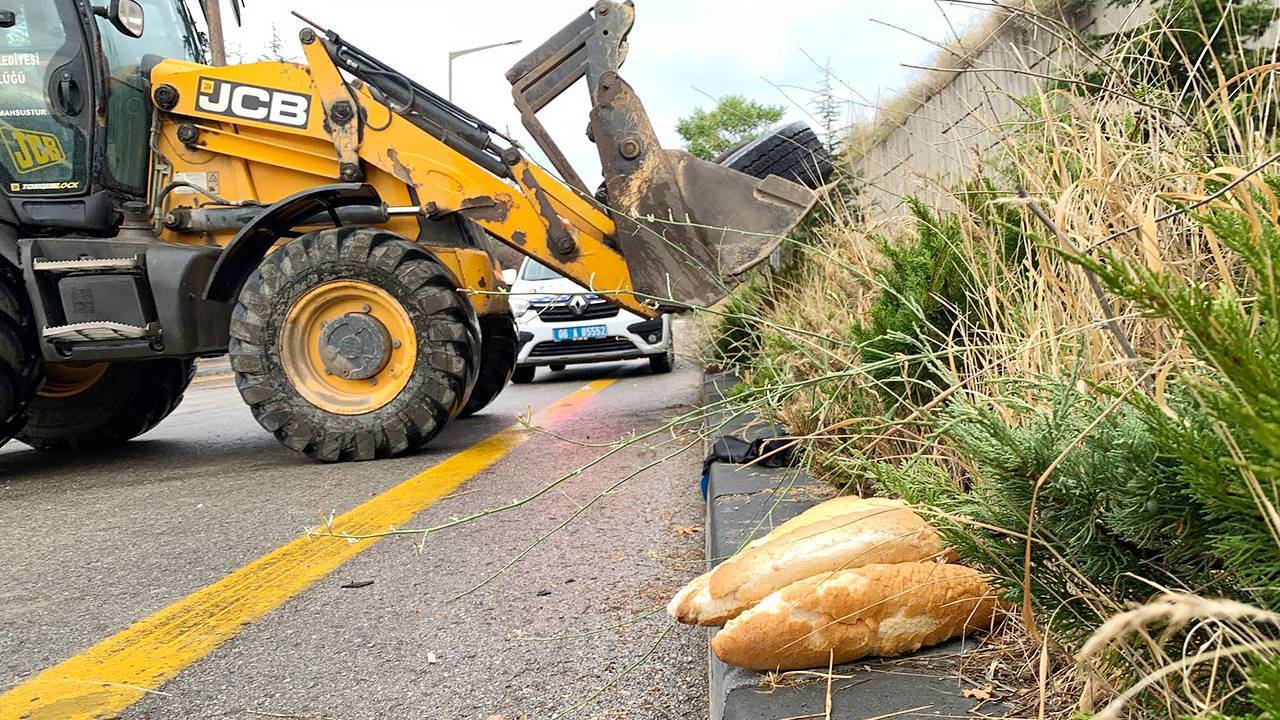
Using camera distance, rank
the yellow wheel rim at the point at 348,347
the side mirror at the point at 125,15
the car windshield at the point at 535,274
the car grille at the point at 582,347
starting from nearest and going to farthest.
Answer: the yellow wheel rim at the point at 348,347 < the side mirror at the point at 125,15 < the car grille at the point at 582,347 < the car windshield at the point at 535,274

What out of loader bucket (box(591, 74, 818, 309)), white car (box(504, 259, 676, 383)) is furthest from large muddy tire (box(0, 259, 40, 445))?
white car (box(504, 259, 676, 383))

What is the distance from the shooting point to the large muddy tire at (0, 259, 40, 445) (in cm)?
527

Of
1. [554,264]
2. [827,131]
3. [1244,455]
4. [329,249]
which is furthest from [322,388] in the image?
[1244,455]

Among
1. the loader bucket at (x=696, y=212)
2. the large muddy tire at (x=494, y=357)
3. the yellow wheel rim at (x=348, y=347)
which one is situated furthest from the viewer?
the large muddy tire at (x=494, y=357)

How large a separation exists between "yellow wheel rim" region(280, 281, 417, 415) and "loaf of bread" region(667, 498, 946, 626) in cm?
368

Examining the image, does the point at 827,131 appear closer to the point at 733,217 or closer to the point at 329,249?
the point at 733,217

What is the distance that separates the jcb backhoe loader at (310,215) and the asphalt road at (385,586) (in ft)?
1.89

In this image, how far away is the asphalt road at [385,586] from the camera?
2.01 meters

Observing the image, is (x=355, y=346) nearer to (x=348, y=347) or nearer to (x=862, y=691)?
(x=348, y=347)

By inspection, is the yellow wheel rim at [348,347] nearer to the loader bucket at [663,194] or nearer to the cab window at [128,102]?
the loader bucket at [663,194]

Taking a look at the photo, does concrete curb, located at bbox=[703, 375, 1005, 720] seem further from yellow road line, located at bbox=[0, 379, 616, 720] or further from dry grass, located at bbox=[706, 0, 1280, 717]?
yellow road line, located at bbox=[0, 379, 616, 720]

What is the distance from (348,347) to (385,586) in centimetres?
269

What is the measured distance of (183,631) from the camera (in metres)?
2.49

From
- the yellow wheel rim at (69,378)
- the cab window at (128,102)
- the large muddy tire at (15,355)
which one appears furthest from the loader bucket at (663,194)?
the yellow wheel rim at (69,378)
